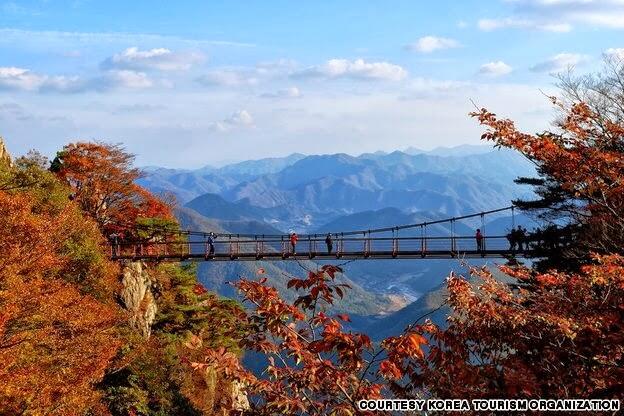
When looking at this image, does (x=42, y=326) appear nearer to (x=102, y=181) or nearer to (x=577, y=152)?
(x=577, y=152)

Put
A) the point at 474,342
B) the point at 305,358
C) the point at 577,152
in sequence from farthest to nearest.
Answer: the point at 577,152 < the point at 474,342 < the point at 305,358

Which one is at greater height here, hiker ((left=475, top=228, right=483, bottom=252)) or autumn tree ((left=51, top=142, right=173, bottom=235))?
autumn tree ((left=51, top=142, right=173, bottom=235))

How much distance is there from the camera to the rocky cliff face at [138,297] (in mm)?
21414

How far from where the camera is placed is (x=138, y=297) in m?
22.4

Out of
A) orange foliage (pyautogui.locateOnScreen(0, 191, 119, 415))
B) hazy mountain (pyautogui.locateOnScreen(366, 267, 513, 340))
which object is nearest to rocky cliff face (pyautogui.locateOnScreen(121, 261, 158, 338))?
orange foliage (pyautogui.locateOnScreen(0, 191, 119, 415))

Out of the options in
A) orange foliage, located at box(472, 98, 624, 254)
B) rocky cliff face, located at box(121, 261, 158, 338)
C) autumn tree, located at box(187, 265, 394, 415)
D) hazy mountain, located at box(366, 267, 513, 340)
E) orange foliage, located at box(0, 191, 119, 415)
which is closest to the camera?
autumn tree, located at box(187, 265, 394, 415)

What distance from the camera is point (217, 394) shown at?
23031mm

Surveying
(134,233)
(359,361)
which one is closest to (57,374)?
(359,361)

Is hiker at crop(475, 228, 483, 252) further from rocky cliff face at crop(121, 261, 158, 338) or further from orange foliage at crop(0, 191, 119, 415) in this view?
orange foliage at crop(0, 191, 119, 415)

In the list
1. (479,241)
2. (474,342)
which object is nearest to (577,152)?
(474,342)

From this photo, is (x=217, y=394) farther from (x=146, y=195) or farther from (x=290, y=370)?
→ (x=290, y=370)

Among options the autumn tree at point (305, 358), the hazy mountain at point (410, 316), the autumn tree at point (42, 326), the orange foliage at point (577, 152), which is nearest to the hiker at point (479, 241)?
the orange foliage at point (577, 152)

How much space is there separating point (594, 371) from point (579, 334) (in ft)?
1.77

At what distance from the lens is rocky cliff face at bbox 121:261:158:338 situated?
843 inches
